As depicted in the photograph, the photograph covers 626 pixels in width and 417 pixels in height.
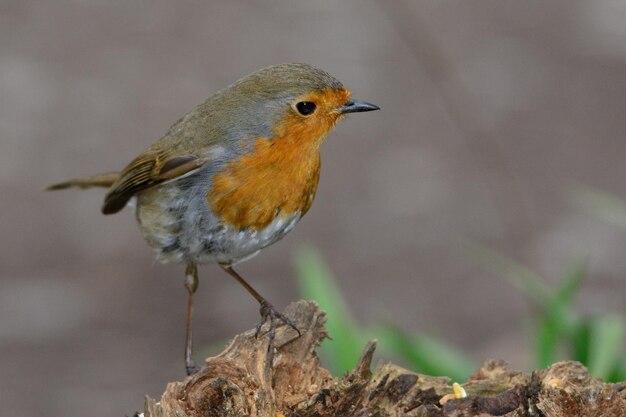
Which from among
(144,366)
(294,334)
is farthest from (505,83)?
(294,334)

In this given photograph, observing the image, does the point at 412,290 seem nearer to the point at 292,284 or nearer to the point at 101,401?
the point at 292,284

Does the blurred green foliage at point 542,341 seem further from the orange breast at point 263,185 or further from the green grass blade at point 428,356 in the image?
the orange breast at point 263,185

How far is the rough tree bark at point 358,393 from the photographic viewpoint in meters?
2.51

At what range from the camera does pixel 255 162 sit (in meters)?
3.11

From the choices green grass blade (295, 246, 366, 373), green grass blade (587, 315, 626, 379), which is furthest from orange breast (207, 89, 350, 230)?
green grass blade (587, 315, 626, 379)

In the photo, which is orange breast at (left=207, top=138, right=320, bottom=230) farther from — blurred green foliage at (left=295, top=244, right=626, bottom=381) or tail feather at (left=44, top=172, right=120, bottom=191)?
tail feather at (left=44, top=172, right=120, bottom=191)

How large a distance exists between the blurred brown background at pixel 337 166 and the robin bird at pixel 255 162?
0.94 metres

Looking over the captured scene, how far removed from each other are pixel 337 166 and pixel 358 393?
13.6ft

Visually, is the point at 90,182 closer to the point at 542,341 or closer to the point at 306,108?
the point at 306,108

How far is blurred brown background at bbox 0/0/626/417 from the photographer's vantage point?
544 centimetres

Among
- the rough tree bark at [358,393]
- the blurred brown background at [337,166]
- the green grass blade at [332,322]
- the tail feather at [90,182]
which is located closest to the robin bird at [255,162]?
the rough tree bark at [358,393]

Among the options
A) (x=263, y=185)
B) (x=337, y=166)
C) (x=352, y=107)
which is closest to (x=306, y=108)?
(x=352, y=107)

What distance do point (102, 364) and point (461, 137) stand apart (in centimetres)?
276

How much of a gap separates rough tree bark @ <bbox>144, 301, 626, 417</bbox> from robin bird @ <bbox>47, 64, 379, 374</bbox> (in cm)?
32
